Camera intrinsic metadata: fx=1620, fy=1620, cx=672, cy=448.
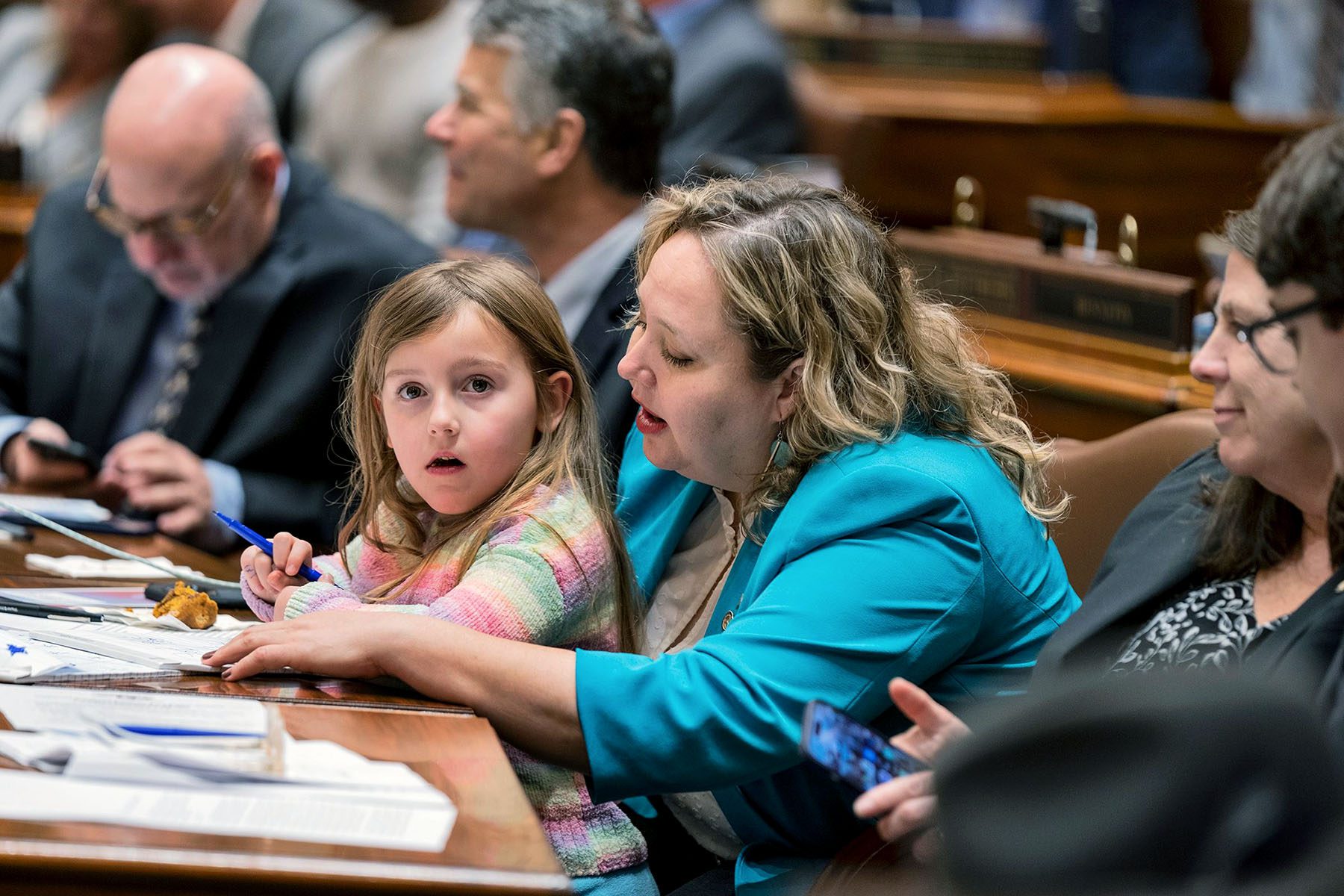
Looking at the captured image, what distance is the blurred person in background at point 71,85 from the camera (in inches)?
176

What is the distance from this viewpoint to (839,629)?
1.62m

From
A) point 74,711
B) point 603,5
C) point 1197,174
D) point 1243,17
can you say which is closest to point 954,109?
point 1197,174

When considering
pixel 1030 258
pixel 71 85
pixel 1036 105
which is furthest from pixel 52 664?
pixel 1036 105

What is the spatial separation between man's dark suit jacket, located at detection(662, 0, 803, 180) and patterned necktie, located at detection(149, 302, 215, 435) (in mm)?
1747

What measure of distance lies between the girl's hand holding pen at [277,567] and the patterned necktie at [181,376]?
3.82ft

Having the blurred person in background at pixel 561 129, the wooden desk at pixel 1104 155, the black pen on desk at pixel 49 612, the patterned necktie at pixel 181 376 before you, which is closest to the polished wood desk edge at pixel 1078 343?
the blurred person in background at pixel 561 129

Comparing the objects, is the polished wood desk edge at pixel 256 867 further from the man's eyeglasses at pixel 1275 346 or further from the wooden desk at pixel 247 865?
the man's eyeglasses at pixel 1275 346

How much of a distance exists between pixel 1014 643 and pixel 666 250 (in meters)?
0.59

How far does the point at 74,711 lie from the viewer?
1.38 meters

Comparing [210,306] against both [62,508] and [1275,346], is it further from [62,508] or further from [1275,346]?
[1275,346]

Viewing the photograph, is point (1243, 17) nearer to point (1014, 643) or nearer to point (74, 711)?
point (1014, 643)

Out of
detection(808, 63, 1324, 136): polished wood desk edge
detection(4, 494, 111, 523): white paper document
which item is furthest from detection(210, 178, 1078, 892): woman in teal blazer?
detection(808, 63, 1324, 136): polished wood desk edge

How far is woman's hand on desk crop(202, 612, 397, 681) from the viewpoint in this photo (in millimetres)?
1624

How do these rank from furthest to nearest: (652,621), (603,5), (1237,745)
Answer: (603,5) < (652,621) < (1237,745)
